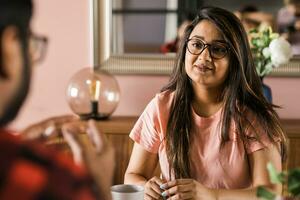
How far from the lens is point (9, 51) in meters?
0.46

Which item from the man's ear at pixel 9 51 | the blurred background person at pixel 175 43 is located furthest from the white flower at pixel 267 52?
the man's ear at pixel 9 51

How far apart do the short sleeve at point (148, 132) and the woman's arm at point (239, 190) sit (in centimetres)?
25

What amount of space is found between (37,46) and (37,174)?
141 millimetres

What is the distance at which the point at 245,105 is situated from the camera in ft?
4.48

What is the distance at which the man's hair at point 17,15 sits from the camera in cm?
46

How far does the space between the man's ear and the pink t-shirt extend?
94 centimetres

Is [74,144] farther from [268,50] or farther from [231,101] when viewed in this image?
[268,50]

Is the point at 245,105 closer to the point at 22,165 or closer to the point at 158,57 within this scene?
the point at 158,57

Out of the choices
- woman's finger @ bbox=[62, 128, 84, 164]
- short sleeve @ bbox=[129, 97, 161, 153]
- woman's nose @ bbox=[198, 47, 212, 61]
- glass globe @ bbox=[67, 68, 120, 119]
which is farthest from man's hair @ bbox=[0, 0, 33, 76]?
glass globe @ bbox=[67, 68, 120, 119]

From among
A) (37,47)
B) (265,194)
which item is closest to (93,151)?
(37,47)

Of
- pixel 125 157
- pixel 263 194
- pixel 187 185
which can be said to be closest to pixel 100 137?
pixel 263 194

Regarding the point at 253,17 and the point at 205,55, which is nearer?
the point at 205,55

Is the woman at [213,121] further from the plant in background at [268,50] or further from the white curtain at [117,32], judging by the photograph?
the white curtain at [117,32]

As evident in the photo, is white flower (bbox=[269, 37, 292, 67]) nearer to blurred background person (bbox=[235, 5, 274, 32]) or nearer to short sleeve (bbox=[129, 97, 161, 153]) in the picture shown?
blurred background person (bbox=[235, 5, 274, 32])
